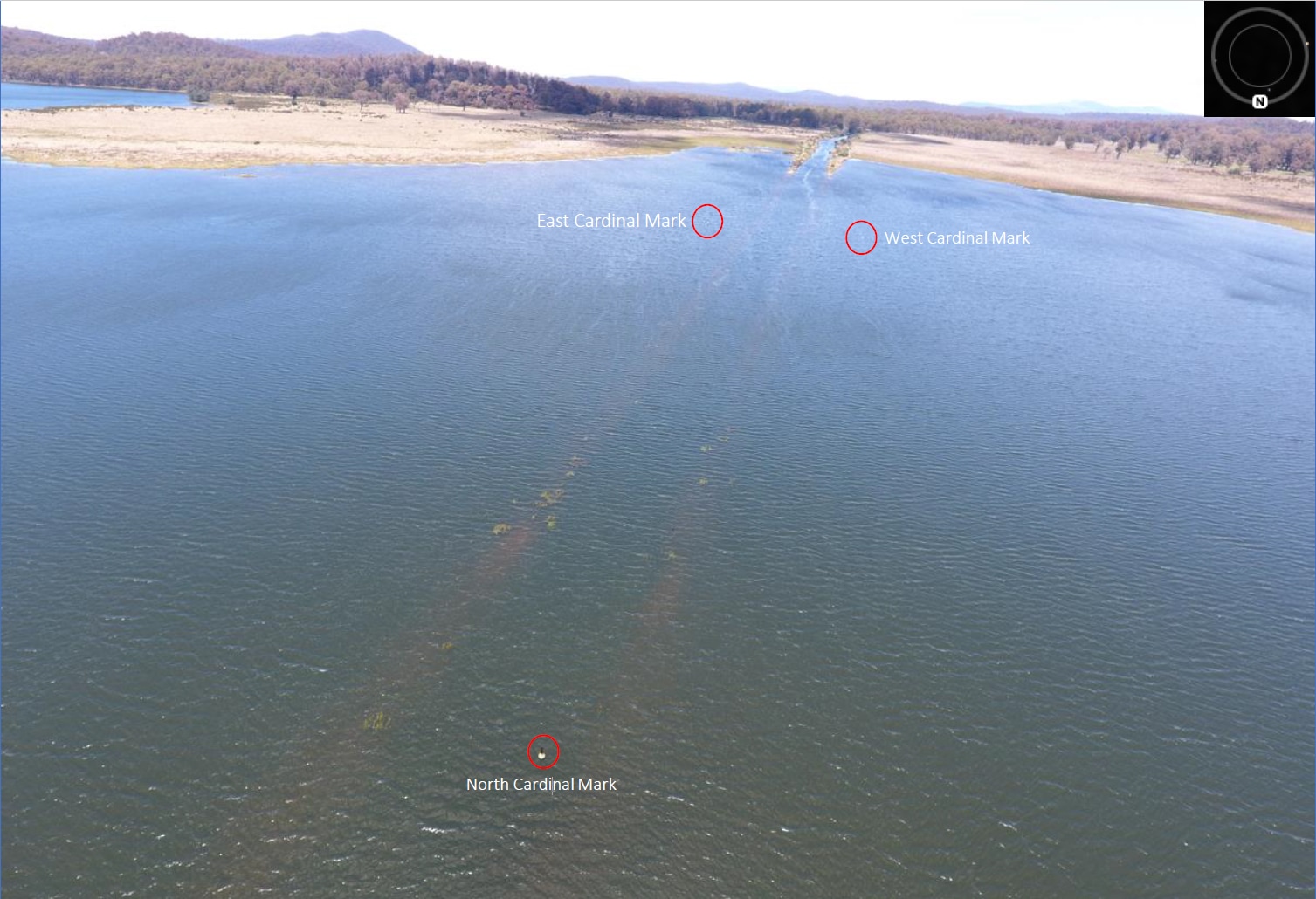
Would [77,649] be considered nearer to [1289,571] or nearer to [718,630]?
[718,630]

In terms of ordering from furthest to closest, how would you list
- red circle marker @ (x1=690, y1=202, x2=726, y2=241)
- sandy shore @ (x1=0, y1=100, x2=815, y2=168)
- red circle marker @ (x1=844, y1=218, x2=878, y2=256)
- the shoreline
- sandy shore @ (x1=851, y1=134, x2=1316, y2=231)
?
sandy shore @ (x1=851, y1=134, x2=1316, y2=231) < the shoreline < sandy shore @ (x1=0, y1=100, x2=815, y2=168) < red circle marker @ (x1=690, y1=202, x2=726, y2=241) < red circle marker @ (x1=844, y1=218, x2=878, y2=256)

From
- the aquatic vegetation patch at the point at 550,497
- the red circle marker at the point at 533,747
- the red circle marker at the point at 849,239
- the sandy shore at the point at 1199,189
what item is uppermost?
the sandy shore at the point at 1199,189

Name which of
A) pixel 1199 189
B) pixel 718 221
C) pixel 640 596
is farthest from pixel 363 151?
pixel 1199 189

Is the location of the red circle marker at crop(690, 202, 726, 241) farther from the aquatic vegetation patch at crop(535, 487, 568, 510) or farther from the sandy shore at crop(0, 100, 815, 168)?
the aquatic vegetation patch at crop(535, 487, 568, 510)

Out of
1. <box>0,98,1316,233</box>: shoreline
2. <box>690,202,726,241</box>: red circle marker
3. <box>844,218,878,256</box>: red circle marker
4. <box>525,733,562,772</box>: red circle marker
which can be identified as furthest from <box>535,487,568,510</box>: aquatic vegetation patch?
<box>0,98,1316,233</box>: shoreline

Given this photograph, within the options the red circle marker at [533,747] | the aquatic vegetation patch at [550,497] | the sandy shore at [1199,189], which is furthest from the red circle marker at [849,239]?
the sandy shore at [1199,189]

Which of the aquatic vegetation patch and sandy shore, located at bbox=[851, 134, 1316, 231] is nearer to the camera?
the aquatic vegetation patch

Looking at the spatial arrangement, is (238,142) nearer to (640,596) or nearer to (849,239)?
(849,239)

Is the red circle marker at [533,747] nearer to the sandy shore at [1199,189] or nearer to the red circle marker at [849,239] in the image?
the red circle marker at [849,239]

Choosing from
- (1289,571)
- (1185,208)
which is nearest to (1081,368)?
(1289,571)

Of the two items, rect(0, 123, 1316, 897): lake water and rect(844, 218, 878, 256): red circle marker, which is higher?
rect(844, 218, 878, 256): red circle marker
